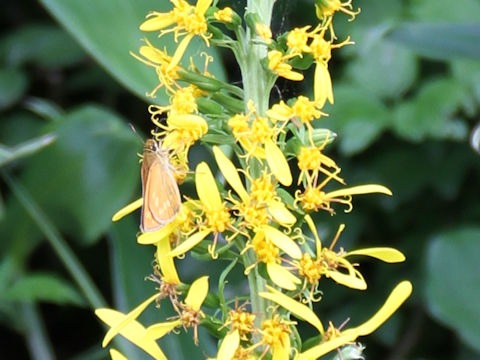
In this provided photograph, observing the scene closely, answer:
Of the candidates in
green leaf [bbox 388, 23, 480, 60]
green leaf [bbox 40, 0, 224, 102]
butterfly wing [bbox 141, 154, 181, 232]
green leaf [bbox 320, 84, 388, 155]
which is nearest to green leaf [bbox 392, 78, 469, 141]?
green leaf [bbox 320, 84, 388, 155]

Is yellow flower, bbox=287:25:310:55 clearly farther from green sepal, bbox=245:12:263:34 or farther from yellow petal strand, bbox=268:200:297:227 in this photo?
yellow petal strand, bbox=268:200:297:227

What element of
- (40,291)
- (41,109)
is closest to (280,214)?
(40,291)

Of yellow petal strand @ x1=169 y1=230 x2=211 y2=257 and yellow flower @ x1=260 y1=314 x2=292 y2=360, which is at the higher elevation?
yellow petal strand @ x1=169 y1=230 x2=211 y2=257

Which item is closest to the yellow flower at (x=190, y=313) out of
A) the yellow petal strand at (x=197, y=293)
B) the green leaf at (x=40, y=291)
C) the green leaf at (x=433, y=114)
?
the yellow petal strand at (x=197, y=293)

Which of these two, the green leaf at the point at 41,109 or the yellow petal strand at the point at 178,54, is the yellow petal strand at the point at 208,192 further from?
the green leaf at the point at 41,109

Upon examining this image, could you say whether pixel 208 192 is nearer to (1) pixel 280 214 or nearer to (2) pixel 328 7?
(1) pixel 280 214

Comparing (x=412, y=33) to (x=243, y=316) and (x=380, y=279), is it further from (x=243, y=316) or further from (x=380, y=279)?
(x=243, y=316)
